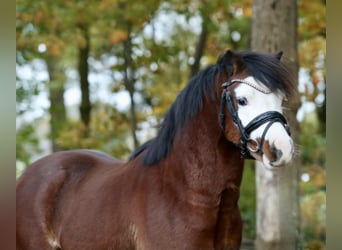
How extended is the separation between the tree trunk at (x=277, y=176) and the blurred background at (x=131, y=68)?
3.10 meters

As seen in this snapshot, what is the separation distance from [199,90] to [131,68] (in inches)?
304

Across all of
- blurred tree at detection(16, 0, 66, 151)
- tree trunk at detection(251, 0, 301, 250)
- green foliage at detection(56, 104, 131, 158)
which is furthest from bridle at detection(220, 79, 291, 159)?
green foliage at detection(56, 104, 131, 158)

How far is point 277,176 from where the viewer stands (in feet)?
17.0

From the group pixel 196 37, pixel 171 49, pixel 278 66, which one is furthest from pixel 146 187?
pixel 196 37

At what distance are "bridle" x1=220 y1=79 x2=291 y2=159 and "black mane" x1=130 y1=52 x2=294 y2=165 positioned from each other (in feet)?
0.32

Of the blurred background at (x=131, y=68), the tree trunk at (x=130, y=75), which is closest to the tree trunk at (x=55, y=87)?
the blurred background at (x=131, y=68)

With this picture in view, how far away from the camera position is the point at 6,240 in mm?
979

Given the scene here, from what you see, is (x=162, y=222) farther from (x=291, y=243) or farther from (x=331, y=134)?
(x=291, y=243)

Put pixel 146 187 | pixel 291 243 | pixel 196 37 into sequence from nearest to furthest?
pixel 146 187, pixel 291 243, pixel 196 37

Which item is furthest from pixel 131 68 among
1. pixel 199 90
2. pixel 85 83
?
pixel 199 90

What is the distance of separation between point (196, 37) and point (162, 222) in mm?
11224

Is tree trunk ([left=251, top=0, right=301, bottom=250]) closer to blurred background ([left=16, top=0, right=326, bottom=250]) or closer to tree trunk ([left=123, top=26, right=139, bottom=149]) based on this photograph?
blurred background ([left=16, top=0, right=326, bottom=250])

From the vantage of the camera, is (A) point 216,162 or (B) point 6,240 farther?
(A) point 216,162

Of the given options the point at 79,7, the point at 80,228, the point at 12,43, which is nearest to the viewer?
the point at 12,43
